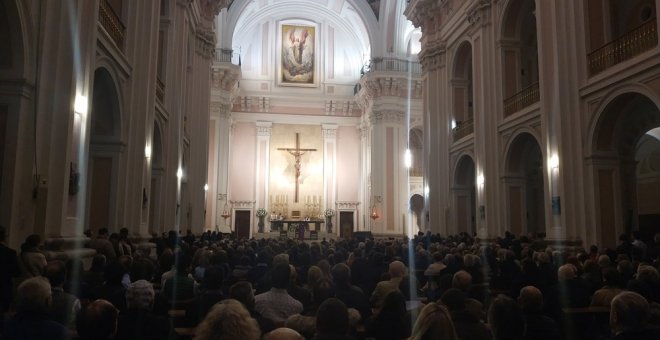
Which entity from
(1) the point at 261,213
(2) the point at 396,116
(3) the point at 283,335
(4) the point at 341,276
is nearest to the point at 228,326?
(3) the point at 283,335

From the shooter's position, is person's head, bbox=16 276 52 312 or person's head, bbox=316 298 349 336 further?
person's head, bbox=16 276 52 312

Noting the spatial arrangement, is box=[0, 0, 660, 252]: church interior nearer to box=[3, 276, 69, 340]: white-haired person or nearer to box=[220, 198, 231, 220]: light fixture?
box=[220, 198, 231, 220]: light fixture

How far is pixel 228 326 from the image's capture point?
9.31 ft

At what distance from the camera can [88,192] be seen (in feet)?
40.1

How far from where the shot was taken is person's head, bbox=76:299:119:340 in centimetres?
355

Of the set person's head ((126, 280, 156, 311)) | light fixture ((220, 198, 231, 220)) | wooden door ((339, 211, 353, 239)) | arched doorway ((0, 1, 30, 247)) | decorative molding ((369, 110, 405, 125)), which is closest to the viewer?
person's head ((126, 280, 156, 311))

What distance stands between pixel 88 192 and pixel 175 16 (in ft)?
24.4

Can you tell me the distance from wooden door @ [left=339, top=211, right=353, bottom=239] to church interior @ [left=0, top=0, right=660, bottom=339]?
249cm

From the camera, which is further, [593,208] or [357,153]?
[357,153]

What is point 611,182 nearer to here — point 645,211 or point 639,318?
point 645,211

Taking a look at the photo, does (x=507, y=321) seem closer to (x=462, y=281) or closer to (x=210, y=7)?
(x=462, y=281)

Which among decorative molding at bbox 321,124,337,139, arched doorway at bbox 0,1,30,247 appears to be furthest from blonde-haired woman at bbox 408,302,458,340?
decorative molding at bbox 321,124,337,139

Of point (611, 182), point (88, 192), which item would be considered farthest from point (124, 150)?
point (611, 182)

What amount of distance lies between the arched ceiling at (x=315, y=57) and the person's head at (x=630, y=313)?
1340 inches
